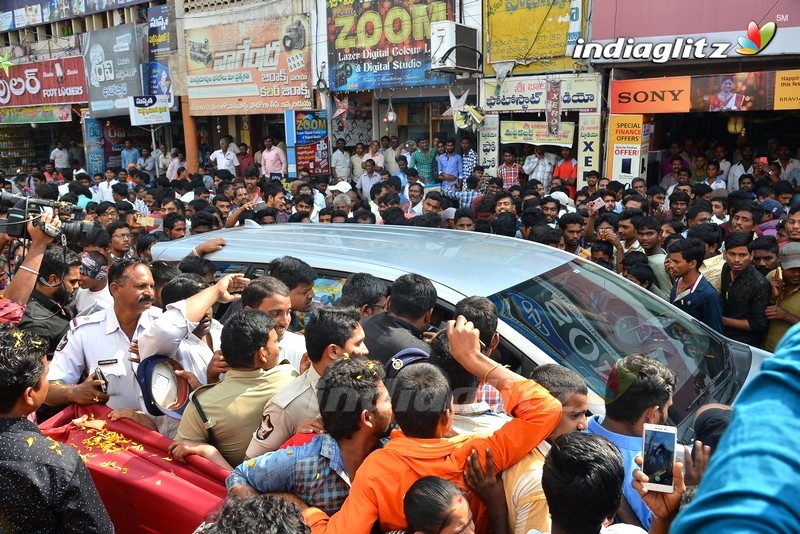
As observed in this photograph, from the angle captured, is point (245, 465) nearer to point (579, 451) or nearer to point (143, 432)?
point (143, 432)

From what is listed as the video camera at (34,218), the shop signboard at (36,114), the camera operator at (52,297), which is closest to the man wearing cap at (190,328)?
the video camera at (34,218)

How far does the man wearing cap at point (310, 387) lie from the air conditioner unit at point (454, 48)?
9667 millimetres

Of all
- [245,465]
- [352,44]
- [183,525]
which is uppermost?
[352,44]

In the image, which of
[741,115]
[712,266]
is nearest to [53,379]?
[712,266]

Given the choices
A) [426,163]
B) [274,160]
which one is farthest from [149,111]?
[426,163]

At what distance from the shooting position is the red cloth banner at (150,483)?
2369mm

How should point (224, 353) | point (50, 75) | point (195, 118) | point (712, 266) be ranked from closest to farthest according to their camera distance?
point (224, 353), point (712, 266), point (195, 118), point (50, 75)

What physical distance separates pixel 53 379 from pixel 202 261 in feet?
4.57

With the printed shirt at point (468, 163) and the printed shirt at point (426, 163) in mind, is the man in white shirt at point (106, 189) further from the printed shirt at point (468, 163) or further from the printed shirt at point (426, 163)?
the printed shirt at point (468, 163)

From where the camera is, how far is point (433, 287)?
3.32m

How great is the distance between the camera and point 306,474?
2193 millimetres

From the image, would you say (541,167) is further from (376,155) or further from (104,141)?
(104,141)

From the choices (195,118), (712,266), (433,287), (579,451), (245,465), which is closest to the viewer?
(579,451)

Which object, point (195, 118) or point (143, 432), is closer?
point (143, 432)
